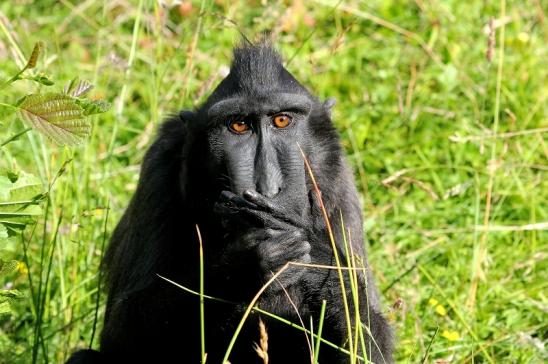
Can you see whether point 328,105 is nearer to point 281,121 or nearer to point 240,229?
point 281,121

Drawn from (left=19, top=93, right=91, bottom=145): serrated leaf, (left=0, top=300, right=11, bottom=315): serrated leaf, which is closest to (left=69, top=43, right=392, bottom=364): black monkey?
(left=19, top=93, right=91, bottom=145): serrated leaf

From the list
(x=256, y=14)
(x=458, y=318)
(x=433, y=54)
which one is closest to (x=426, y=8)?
(x=433, y=54)

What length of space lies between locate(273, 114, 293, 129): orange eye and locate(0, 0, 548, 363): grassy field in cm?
84

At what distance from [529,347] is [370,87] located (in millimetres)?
3380

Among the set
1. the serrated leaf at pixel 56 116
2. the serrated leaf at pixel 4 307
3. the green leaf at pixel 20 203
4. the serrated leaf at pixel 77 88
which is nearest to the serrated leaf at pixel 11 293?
the serrated leaf at pixel 4 307

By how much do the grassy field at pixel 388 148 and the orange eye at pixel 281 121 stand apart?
33.2 inches

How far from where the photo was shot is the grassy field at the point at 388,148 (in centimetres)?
601

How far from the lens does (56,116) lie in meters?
3.73

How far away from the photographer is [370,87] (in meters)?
8.70

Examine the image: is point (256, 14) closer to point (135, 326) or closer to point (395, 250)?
point (395, 250)

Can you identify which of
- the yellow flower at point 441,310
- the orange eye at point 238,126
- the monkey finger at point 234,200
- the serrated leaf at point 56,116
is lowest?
the yellow flower at point 441,310

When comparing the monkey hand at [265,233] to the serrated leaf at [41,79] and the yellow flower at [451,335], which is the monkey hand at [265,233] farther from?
the yellow flower at [451,335]

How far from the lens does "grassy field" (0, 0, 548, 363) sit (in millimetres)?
6008

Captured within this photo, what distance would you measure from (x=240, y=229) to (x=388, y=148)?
3690mm
